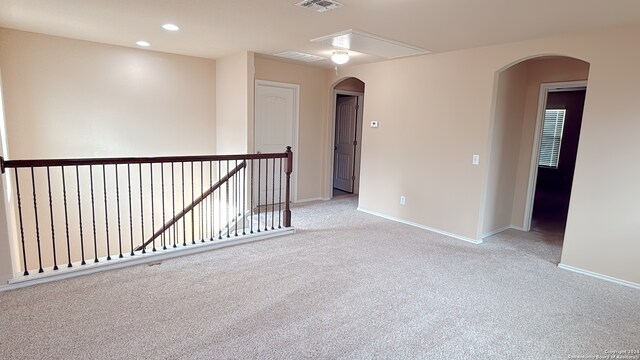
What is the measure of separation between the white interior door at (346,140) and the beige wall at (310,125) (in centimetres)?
97

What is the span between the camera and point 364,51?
4438mm

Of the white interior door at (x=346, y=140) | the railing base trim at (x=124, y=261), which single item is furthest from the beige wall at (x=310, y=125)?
the railing base trim at (x=124, y=261)

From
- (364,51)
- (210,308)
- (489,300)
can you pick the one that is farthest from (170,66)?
(489,300)

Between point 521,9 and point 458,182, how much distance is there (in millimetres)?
2226

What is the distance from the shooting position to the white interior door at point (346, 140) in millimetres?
7217

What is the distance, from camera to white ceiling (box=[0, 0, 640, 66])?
110 inches

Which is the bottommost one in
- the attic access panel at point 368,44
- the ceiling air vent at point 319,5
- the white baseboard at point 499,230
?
the white baseboard at point 499,230

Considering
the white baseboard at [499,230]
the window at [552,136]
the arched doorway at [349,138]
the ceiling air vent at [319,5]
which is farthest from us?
the window at [552,136]

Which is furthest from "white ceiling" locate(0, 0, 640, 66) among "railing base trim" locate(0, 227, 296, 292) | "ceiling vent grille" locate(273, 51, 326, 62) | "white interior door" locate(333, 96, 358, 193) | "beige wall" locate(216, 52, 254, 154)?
"white interior door" locate(333, 96, 358, 193)

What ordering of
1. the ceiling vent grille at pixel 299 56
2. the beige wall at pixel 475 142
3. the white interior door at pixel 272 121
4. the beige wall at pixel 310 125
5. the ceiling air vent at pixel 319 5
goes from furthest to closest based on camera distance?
the beige wall at pixel 310 125 → the white interior door at pixel 272 121 → the ceiling vent grille at pixel 299 56 → the beige wall at pixel 475 142 → the ceiling air vent at pixel 319 5

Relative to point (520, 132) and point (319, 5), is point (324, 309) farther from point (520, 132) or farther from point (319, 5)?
point (520, 132)

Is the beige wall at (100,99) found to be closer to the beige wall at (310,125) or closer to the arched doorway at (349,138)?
the beige wall at (310,125)

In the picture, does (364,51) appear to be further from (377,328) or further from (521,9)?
(377,328)

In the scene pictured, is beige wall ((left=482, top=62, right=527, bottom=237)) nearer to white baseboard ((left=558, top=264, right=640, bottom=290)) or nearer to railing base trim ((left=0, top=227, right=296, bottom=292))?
white baseboard ((left=558, top=264, right=640, bottom=290))
